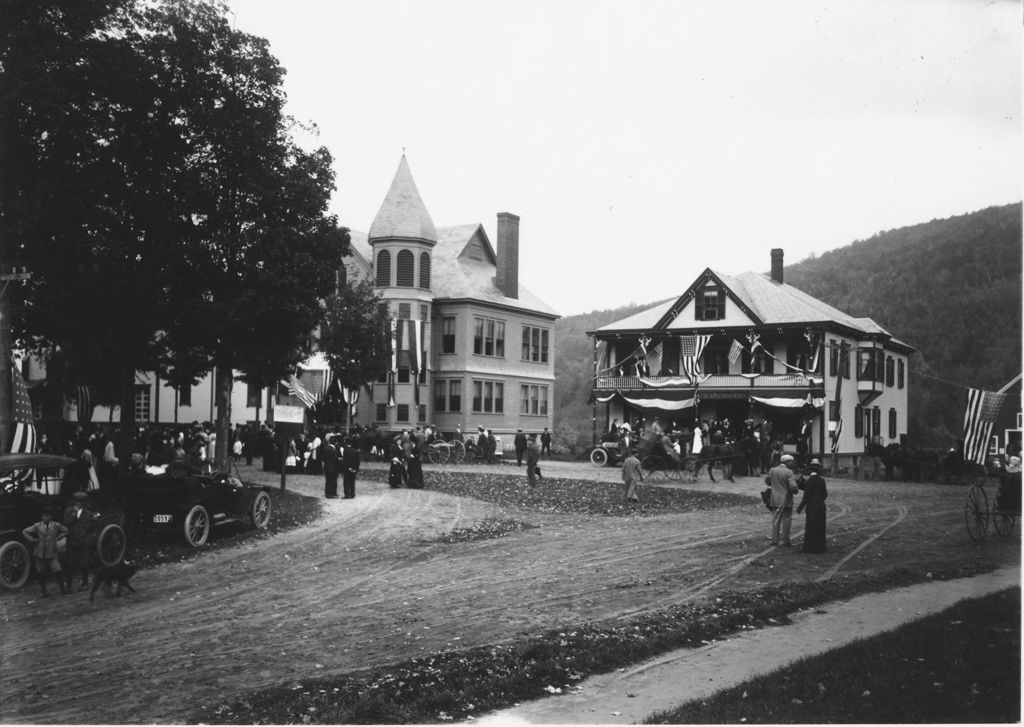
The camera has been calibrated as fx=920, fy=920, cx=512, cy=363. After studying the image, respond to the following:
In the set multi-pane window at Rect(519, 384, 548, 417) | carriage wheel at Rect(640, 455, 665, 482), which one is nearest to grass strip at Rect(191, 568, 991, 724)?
carriage wheel at Rect(640, 455, 665, 482)

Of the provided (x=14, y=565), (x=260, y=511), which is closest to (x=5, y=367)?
(x=14, y=565)

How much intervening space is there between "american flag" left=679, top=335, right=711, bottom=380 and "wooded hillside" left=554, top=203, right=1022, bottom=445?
8.18m

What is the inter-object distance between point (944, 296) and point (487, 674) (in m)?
14.5

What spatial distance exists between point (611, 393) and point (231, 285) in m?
31.1

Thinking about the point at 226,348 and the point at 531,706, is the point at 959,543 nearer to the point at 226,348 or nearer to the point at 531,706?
the point at 531,706

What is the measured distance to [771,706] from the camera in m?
8.29

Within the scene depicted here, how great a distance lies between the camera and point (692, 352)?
45969 millimetres

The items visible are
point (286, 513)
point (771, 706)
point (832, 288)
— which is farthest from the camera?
point (832, 288)

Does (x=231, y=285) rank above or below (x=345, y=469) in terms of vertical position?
above

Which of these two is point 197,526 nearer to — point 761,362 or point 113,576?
point 113,576

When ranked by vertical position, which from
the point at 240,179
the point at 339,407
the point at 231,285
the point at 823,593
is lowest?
the point at 823,593

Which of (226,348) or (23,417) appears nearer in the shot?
(23,417)

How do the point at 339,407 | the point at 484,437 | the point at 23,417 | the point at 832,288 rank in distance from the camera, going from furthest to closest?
the point at 484,437 → the point at 339,407 → the point at 832,288 → the point at 23,417

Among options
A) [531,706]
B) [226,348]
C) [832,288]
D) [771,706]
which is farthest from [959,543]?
[832,288]
